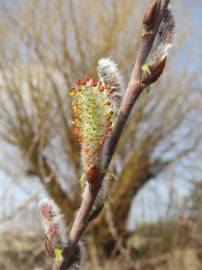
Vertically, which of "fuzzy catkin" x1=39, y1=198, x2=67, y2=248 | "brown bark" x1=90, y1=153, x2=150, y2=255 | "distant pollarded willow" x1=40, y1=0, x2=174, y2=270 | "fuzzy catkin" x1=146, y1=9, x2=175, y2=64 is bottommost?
"brown bark" x1=90, y1=153, x2=150, y2=255

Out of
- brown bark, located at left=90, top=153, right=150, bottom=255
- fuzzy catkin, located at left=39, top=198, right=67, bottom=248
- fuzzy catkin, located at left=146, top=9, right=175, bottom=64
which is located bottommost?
brown bark, located at left=90, top=153, right=150, bottom=255

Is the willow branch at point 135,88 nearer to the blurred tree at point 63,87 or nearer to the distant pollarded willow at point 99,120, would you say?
the distant pollarded willow at point 99,120

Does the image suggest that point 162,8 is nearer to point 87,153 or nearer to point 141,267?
point 87,153

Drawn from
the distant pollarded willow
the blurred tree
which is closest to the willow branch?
the distant pollarded willow

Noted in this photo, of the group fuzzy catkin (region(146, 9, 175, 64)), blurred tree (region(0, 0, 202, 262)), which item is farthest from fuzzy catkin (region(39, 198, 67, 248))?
blurred tree (region(0, 0, 202, 262))

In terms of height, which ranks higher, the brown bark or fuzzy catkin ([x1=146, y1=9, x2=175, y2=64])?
fuzzy catkin ([x1=146, y1=9, x2=175, y2=64])

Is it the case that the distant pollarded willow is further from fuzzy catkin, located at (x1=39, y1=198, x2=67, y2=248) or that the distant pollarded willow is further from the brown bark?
the brown bark

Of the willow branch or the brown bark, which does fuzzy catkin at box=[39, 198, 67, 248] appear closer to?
the willow branch

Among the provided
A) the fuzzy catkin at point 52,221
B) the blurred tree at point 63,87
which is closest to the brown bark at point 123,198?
the blurred tree at point 63,87

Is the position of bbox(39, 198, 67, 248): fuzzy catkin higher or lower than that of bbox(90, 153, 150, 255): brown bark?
higher

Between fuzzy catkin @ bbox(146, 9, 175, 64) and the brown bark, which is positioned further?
the brown bark

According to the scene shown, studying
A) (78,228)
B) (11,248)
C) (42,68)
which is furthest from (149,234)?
(78,228)

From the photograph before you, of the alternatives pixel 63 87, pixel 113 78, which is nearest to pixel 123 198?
pixel 63 87
